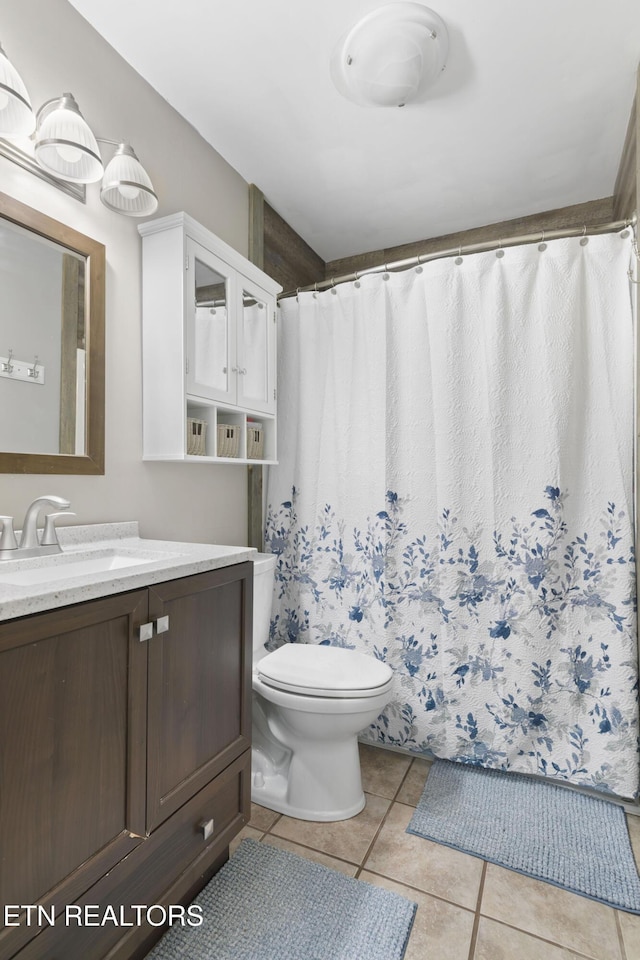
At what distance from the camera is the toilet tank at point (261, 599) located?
6.31 feet

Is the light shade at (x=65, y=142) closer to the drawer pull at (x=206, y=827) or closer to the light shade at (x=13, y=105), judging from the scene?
the light shade at (x=13, y=105)

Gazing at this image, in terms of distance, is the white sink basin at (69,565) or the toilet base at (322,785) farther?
the toilet base at (322,785)

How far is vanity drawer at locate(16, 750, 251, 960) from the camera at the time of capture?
0.92 meters

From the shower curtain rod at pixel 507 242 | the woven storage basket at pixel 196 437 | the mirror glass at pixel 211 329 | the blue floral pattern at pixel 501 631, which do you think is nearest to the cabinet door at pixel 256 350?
the mirror glass at pixel 211 329

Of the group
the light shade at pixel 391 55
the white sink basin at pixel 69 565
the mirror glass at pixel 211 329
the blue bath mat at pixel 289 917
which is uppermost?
the light shade at pixel 391 55

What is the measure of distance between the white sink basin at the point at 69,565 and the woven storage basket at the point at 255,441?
0.74 meters

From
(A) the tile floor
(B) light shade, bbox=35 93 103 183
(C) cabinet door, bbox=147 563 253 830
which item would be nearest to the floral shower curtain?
(A) the tile floor

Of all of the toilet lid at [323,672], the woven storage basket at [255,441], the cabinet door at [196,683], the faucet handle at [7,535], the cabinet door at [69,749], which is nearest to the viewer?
the cabinet door at [69,749]

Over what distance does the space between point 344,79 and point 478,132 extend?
1.97 ft

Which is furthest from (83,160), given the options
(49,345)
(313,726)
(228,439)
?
(313,726)

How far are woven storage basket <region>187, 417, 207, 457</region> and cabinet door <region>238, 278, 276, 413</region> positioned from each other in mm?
227

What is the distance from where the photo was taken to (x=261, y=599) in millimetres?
1955

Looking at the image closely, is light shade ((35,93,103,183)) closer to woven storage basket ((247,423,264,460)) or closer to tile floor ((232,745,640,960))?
woven storage basket ((247,423,264,460))

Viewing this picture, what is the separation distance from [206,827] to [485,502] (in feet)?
4.55
